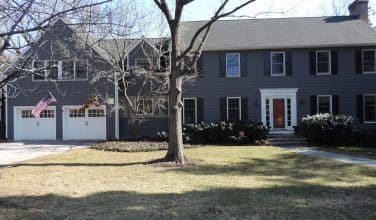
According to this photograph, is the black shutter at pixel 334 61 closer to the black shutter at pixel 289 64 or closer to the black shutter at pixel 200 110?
the black shutter at pixel 289 64

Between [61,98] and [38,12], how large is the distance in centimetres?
2262

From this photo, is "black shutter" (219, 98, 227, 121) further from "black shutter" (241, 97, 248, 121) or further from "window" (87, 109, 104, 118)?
"window" (87, 109, 104, 118)

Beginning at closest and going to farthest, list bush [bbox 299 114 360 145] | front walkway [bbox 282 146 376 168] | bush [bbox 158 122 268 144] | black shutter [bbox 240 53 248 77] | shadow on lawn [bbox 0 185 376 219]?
shadow on lawn [bbox 0 185 376 219]
front walkway [bbox 282 146 376 168]
bush [bbox 299 114 360 145]
bush [bbox 158 122 268 144]
black shutter [bbox 240 53 248 77]

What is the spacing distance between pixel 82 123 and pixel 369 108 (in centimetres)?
1636

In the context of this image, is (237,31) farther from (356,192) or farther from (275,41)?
(356,192)

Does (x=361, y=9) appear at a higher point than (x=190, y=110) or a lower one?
higher

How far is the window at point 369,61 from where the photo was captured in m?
27.2

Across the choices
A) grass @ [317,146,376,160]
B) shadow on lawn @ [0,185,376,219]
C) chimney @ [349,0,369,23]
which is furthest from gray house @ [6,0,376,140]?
shadow on lawn @ [0,185,376,219]

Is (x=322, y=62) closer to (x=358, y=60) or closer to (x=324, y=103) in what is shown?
(x=358, y=60)

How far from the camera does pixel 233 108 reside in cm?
2781

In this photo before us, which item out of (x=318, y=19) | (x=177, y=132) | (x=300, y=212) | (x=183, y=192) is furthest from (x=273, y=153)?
Result: (x=318, y=19)

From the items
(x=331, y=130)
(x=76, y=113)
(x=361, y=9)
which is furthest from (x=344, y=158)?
(x=76, y=113)

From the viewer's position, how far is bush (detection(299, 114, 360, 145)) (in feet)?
76.1

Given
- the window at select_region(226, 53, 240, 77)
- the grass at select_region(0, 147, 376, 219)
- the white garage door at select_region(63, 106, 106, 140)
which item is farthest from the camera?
the white garage door at select_region(63, 106, 106, 140)
